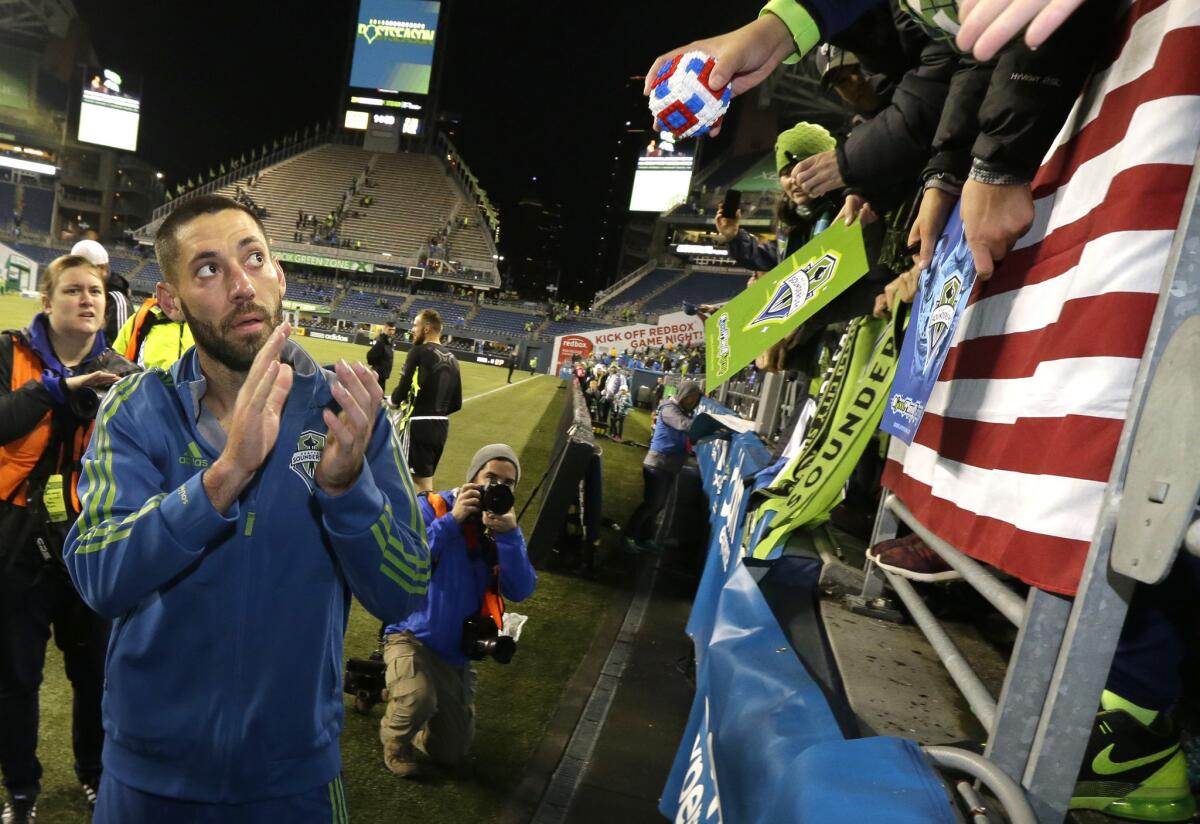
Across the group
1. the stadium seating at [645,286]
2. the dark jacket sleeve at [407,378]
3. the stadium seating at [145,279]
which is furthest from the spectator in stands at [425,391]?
the stadium seating at [145,279]

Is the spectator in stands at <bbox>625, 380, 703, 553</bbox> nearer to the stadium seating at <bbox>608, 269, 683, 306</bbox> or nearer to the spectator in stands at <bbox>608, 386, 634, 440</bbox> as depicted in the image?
the spectator in stands at <bbox>608, 386, 634, 440</bbox>

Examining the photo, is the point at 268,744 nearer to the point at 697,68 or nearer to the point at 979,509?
the point at 979,509

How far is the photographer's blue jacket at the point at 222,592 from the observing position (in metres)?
1.45

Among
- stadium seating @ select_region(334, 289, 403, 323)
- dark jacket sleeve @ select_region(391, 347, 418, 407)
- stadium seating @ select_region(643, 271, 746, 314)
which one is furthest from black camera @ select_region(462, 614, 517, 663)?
stadium seating @ select_region(334, 289, 403, 323)

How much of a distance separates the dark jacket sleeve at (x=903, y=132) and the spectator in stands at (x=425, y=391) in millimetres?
5641

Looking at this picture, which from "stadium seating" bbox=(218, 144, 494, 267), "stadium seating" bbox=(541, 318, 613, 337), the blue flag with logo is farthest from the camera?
"stadium seating" bbox=(218, 144, 494, 267)

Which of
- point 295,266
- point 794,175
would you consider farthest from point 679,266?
point 794,175

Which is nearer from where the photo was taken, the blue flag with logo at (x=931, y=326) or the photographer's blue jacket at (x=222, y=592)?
the blue flag with logo at (x=931, y=326)

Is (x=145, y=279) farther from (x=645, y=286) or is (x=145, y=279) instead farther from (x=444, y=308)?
(x=645, y=286)

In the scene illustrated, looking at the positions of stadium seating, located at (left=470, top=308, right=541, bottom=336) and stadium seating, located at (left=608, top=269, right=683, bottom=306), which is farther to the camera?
stadium seating, located at (left=608, top=269, right=683, bottom=306)

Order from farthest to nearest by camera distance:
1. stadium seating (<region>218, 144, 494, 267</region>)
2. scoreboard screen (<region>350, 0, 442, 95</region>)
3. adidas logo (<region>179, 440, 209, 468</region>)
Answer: scoreboard screen (<region>350, 0, 442, 95</region>) → stadium seating (<region>218, 144, 494, 267</region>) → adidas logo (<region>179, 440, 209, 468</region>)

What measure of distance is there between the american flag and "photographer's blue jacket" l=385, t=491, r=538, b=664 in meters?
2.58

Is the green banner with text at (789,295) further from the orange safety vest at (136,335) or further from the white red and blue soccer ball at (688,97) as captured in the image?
the orange safety vest at (136,335)

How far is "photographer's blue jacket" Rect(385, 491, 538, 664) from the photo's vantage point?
3.50m
